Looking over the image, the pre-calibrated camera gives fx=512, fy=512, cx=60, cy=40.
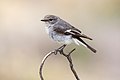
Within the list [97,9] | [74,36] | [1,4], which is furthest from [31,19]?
[74,36]

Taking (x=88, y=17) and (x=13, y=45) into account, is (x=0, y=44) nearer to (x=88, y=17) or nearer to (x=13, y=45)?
(x=13, y=45)

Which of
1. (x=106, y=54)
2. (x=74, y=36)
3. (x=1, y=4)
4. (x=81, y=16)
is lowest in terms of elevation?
(x=74, y=36)

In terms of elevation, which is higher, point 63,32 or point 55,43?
point 55,43

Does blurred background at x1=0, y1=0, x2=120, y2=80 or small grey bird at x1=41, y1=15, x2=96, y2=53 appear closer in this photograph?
small grey bird at x1=41, y1=15, x2=96, y2=53

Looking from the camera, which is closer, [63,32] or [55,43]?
[63,32]
